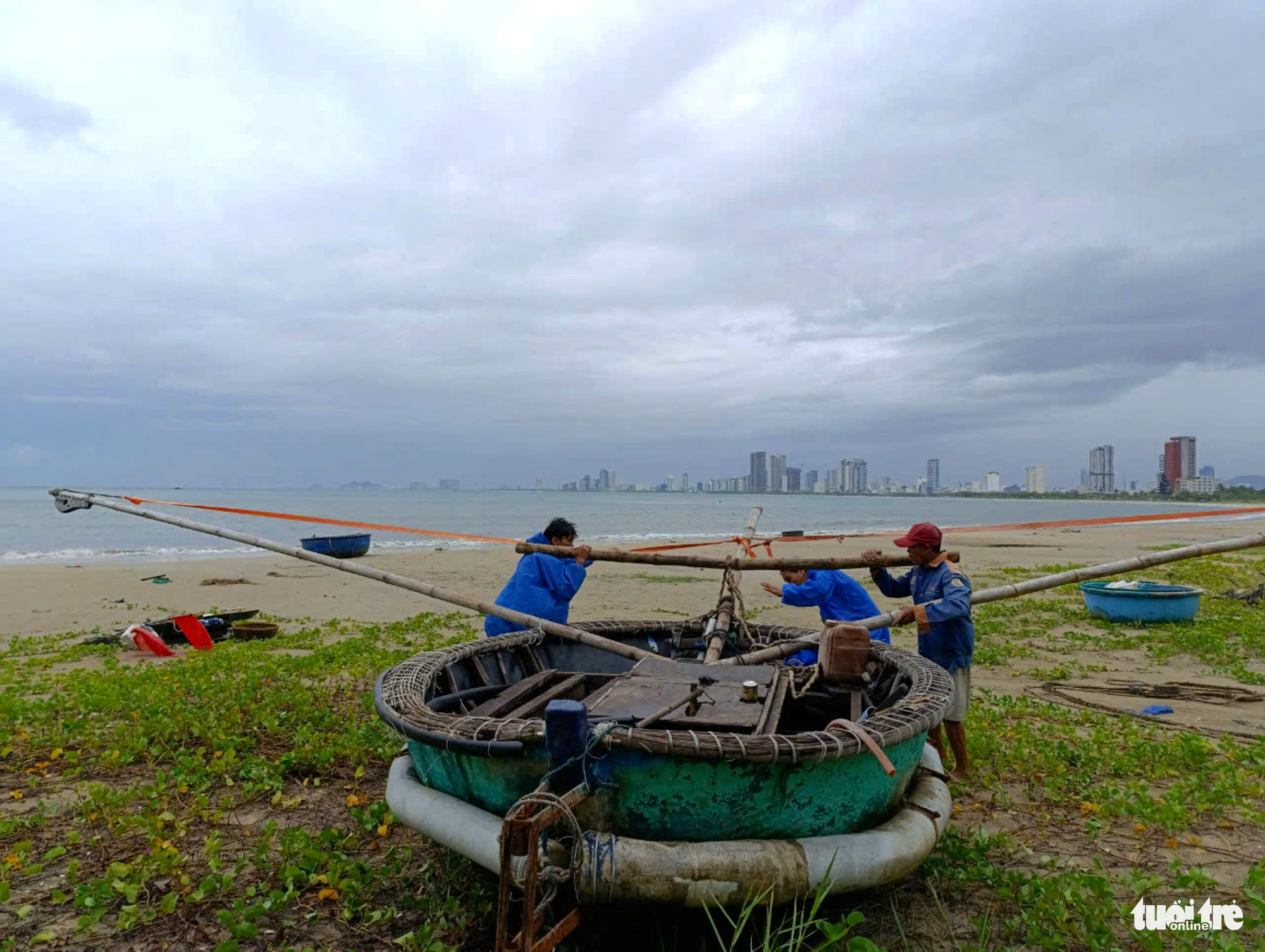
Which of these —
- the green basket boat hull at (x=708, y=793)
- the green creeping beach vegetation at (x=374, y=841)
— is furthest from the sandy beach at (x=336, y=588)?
the green basket boat hull at (x=708, y=793)

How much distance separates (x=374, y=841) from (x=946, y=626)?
167 inches

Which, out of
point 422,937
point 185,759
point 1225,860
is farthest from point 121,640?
point 1225,860

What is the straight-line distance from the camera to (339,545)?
27734 mm

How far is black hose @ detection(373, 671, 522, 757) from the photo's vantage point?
352cm

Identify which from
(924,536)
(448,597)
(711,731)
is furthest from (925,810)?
(448,597)

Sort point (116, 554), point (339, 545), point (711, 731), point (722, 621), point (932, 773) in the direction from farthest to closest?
1. point (116, 554)
2. point (339, 545)
3. point (722, 621)
4. point (932, 773)
5. point (711, 731)

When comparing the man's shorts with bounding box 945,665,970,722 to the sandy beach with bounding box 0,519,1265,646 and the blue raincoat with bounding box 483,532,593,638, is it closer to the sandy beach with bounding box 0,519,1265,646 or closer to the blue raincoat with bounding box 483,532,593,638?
the blue raincoat with bounding box 483,532,593,638

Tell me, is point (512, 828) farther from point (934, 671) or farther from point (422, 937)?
point (934, 671)

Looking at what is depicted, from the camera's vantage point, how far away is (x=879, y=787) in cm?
378

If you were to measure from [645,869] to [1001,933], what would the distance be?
1.93 m

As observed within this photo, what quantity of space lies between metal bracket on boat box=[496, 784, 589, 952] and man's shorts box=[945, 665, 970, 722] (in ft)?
11.6

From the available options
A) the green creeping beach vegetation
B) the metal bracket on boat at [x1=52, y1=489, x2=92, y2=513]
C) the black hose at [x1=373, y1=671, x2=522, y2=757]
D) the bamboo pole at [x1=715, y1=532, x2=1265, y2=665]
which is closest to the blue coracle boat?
the metal bracket on boat at [x1=52, y1=489, x2=92, y2=513]

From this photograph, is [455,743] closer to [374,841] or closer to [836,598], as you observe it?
[374,841]

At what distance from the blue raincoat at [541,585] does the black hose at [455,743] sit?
306 cm
